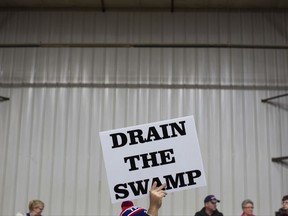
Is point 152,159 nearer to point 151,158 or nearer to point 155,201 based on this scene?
point 151,158

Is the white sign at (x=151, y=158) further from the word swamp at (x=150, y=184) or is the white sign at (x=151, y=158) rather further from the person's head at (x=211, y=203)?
the person's head at (x=211, y=203)

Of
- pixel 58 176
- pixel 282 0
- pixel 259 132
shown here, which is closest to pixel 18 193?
pixel 58 176

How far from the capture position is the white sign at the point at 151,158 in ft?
9.50

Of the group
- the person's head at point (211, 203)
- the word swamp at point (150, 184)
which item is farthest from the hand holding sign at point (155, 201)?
the person's head at point (211, 203)

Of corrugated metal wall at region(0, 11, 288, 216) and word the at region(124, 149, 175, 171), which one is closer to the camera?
word the at region(124, 149, 175, 171)

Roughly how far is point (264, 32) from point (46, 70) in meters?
5.12

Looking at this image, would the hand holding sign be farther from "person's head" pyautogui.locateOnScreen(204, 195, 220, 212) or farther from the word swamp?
"person's head" pyautogui.locateOnScreen(204, 195, 220, 212)

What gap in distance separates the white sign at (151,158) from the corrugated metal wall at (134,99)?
18.8 feet

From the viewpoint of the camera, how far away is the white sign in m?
2.89

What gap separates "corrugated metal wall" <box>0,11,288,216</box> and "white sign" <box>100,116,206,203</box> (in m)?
5.72

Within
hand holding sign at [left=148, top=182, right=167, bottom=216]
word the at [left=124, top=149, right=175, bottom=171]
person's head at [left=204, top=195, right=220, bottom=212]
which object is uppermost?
word the at [left=124, top=149, right=175, bottom=171]

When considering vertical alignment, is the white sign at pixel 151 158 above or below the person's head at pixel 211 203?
above

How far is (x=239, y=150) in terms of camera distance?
340 inches

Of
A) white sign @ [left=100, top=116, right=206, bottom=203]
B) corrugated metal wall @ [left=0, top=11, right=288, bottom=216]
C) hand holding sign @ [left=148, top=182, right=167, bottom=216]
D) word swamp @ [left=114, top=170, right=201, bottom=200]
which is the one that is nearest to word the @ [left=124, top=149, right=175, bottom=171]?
white sign @ [left=100, top=116, right=206, bottom=203]
